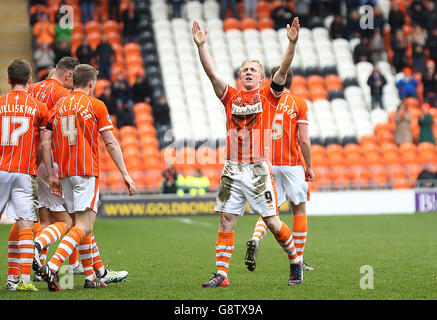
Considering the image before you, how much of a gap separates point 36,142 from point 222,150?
14025 mm

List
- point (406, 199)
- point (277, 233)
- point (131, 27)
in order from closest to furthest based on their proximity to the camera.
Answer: point (277, 233) < point (406, 199) < point (131, 27)

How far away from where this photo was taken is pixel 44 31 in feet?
80.0

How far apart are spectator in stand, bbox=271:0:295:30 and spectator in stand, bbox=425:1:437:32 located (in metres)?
4.74

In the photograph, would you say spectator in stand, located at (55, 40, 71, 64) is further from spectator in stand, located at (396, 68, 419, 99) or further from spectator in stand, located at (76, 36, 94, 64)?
spectator in stand, located at (396, 68, 419, 99)

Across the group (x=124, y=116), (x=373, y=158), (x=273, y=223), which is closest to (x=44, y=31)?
(x=124, y=116)

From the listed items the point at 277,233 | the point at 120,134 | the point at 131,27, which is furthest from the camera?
the point at 131,27

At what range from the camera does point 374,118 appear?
79.9 feet

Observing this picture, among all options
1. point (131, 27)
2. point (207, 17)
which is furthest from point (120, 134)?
point (207, 17)

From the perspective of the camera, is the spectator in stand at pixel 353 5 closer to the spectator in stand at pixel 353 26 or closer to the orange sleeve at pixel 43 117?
the spectator in stand at pixel 353 26

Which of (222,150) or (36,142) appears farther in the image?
(222,150)

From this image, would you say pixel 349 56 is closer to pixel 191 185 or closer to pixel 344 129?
pixel 344 129

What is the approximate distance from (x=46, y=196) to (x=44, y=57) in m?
16.1

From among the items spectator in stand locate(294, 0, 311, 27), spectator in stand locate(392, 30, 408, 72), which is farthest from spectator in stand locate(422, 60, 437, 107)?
spectator in stand locate(294, 0, 311, 27)

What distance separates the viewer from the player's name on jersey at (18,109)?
23.8ft
